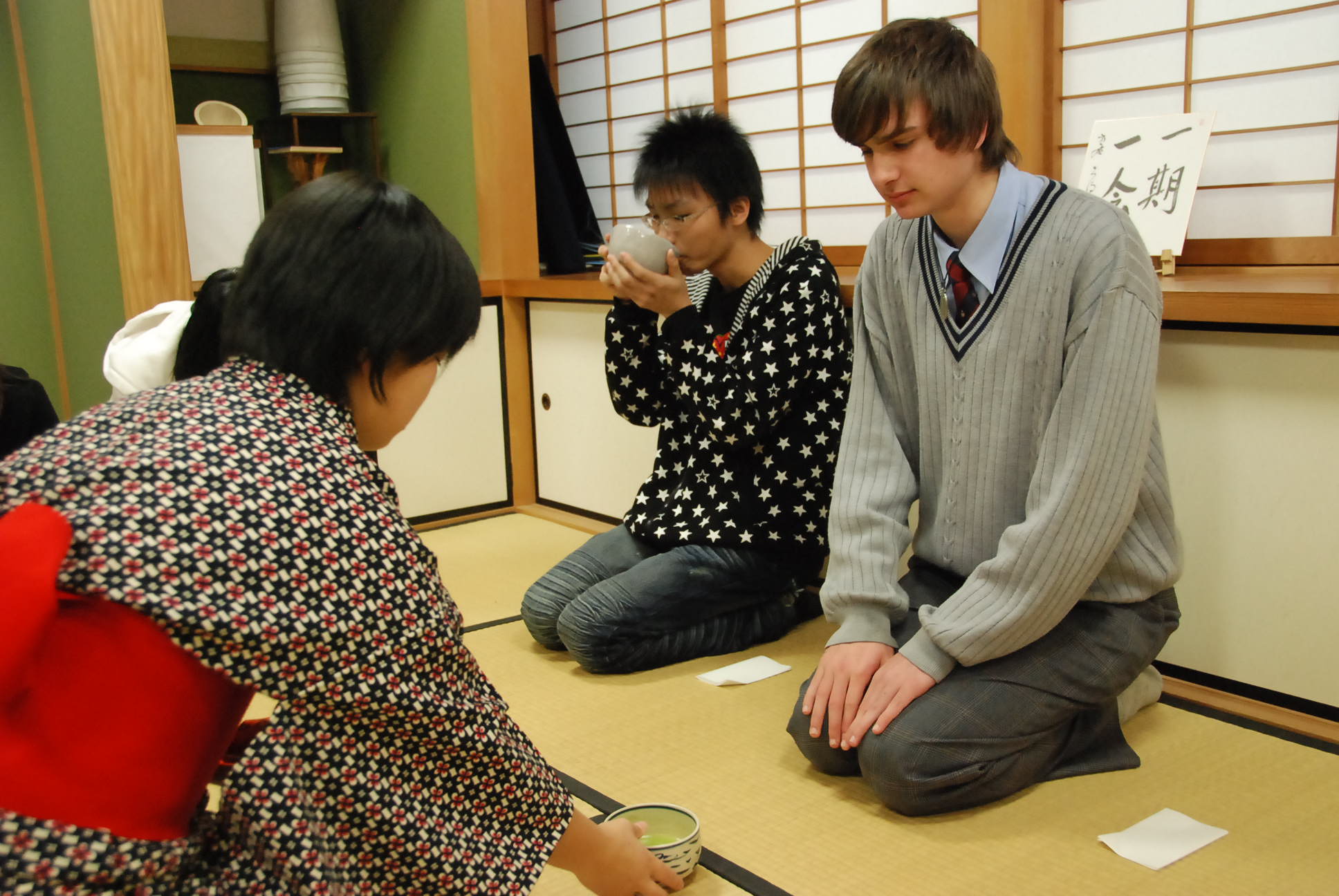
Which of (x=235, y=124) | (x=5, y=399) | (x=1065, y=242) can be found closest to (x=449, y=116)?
(x=235, y=124)

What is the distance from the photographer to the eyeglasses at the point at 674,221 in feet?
7.71

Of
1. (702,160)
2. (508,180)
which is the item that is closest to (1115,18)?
(702,160)

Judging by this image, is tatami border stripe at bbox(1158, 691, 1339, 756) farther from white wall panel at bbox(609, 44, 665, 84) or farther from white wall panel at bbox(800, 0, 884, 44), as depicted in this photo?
white wall panel at bbox(609, 44, 665, 84)

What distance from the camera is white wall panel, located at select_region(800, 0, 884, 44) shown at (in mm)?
3152

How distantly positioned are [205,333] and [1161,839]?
60.9 inches

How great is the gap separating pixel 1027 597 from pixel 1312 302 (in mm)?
669

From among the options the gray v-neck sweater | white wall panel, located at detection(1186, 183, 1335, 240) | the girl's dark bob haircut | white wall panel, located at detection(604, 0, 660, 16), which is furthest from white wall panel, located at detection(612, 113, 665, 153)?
the girl's dark bob haircut

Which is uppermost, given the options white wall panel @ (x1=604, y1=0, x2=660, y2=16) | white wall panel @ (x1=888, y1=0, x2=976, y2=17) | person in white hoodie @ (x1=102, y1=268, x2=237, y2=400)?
white wall panel @ (x1=604, y1=0, x2=660, y2=16)

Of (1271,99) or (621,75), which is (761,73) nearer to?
(621,75)

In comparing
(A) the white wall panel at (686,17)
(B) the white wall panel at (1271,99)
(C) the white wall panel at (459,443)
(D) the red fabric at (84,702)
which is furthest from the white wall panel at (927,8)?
(D) the red fabric at (84,702)

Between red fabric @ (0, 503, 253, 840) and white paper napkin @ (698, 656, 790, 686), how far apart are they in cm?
143

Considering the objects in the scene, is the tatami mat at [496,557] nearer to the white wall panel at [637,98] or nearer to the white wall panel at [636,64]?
the white wall panel at [637,98]

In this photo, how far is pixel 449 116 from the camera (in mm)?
3822

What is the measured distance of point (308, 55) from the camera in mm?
3818
